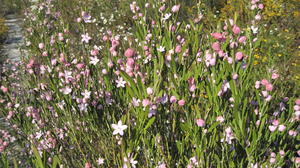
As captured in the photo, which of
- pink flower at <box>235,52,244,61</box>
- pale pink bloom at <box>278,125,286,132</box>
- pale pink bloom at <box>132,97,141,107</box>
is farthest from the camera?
pale pink bloom at <box>278,125,286,132</box>

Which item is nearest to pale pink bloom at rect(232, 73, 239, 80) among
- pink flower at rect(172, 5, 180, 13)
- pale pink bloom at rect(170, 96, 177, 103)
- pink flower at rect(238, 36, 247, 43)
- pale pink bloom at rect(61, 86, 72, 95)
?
pink flower at rect(238, 36, 247, 43)

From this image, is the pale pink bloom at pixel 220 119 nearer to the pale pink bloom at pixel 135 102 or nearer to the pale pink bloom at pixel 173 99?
the pale pink bloom at pixel 173 99

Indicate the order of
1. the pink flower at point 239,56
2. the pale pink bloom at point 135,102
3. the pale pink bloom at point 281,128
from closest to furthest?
the pink flower at point 239,56
the pale pink bloom at point 135,102
the pale pink bloom at point 281,128

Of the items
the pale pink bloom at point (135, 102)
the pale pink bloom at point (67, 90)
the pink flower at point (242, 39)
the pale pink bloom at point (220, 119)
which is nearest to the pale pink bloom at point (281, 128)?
the pale pink bloom at point (220, 119)

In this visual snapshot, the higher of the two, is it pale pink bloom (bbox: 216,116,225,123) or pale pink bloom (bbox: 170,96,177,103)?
pale pink bloom (bbox: 170,96,177,103)

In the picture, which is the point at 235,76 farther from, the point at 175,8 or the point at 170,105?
the point at 175,8

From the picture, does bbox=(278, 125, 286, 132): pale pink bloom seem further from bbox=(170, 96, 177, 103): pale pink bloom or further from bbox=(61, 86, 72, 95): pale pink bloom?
bbox=(61, 86, 72, 95): pale pink bloom

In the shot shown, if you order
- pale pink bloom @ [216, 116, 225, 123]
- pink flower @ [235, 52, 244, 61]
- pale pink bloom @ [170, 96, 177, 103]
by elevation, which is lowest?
pale pink bloom @ [216, 116, 225, 123]

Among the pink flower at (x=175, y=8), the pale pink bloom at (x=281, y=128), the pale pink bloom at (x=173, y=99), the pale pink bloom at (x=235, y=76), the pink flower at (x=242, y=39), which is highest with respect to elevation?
the pink flower at (x=175, y=8)

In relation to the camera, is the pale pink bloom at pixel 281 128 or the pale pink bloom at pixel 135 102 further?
the pale pink bloom at pixel 281 128

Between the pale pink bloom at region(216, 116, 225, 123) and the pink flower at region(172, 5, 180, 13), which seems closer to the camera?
the pale pink bloom at region(216, 116, 225, 123)

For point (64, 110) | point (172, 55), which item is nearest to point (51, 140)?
point (64, 110)

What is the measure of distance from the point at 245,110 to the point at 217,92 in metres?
0.20

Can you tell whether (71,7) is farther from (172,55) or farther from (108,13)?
(172,55)
